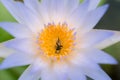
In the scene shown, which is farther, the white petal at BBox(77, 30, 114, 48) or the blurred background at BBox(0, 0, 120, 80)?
the blurred background at BBox(0, 0, 120, 80)

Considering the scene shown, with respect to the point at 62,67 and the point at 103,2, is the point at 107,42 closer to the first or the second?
the point at 62,67

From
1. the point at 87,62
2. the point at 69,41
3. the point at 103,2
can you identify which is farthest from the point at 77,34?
the point at 103,2

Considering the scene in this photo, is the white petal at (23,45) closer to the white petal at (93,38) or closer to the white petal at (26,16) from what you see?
the white petal at (26,16)

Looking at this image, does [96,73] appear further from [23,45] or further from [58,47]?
[23,45]

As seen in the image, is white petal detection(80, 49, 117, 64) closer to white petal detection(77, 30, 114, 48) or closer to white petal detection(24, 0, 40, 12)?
white petal detection(77, 30, 114, 48)

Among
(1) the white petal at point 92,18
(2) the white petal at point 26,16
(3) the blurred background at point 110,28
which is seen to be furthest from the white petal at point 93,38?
(3) the blurred background at point 110,28

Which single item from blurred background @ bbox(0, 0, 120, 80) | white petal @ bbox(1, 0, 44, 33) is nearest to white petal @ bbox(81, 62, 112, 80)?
white petal @ bbox(1, 0, 44, 33)
